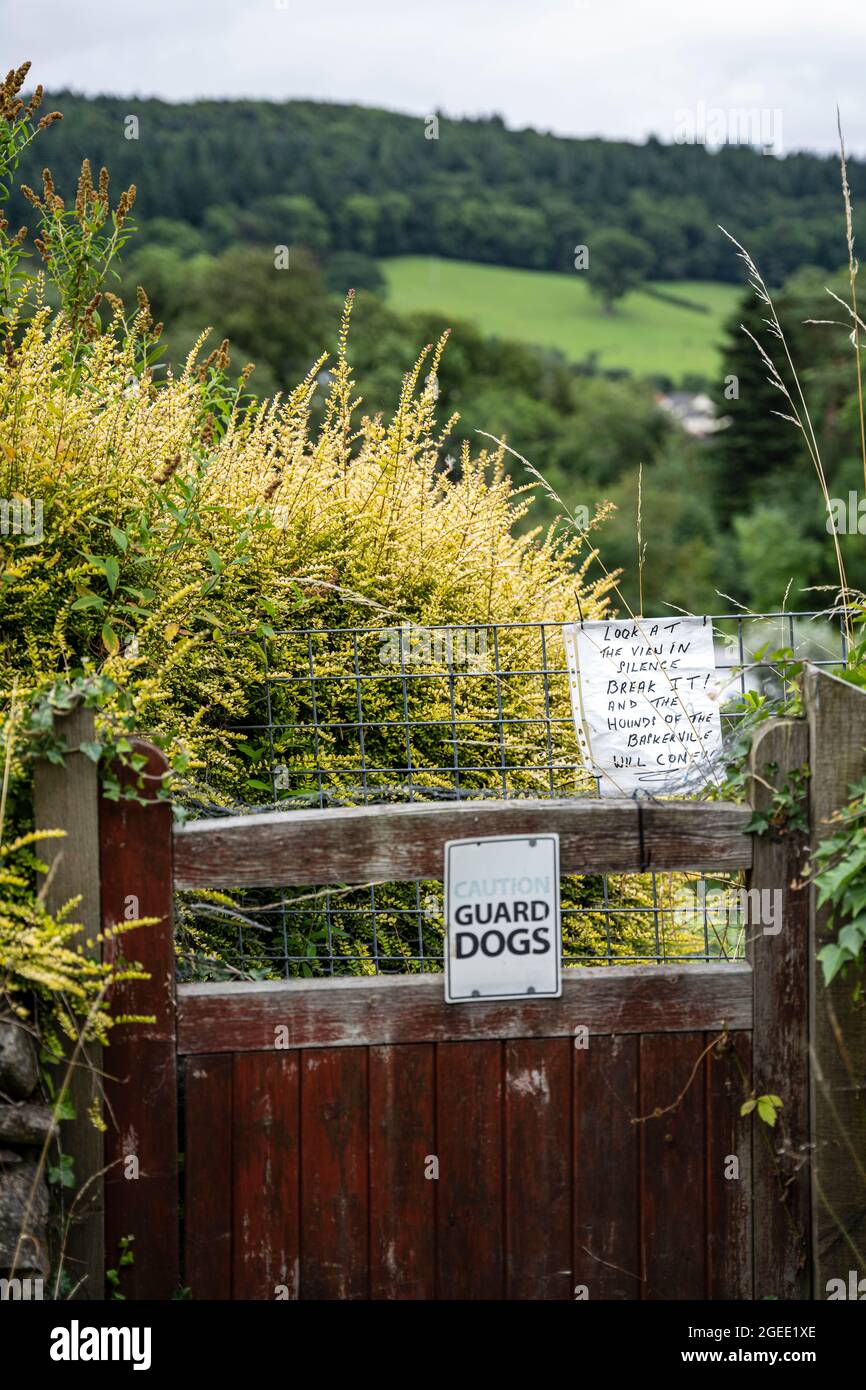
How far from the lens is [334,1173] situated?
297 cm

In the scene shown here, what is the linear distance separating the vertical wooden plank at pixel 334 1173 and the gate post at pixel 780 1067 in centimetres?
97

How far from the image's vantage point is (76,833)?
281cm

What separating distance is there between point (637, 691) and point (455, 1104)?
126 centimetres

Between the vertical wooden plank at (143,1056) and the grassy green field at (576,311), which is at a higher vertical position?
the grassy green field at (576,311)

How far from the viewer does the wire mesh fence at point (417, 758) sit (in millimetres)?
3754

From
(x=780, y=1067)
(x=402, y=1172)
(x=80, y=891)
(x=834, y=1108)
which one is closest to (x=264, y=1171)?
(x=402, y=1172)

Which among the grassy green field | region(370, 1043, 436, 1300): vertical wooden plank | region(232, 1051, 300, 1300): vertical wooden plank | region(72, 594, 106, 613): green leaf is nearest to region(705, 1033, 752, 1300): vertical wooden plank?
region(370, 1043, 436, 1300): vertical wooden plank

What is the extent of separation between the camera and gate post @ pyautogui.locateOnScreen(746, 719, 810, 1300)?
9.87ft

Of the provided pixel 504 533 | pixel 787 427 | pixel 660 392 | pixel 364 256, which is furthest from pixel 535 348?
pixel 504 533

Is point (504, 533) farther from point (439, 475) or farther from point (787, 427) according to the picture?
point (787, 427)

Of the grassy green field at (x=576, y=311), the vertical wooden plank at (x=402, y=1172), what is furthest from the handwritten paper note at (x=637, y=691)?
the grassy green field at (x=576, y=311)

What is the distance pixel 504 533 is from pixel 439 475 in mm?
337

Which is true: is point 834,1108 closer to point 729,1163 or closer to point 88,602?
point 729,1163

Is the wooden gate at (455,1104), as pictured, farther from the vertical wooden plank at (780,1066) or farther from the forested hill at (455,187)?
the forested hill at (455,187)
